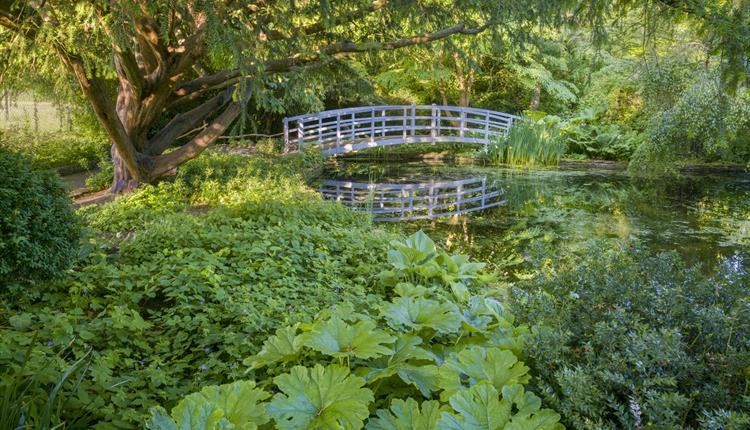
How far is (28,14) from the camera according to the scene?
6004mm

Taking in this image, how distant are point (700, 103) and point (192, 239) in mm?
10151

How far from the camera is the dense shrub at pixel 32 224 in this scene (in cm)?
297

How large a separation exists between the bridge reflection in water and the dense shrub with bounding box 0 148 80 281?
4.87m

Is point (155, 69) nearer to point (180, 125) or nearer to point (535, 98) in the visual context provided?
point (180, 125)

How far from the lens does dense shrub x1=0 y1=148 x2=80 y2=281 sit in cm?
297

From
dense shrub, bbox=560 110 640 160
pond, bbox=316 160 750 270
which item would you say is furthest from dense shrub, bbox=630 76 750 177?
dense shrub, bbox=560 110 640 160

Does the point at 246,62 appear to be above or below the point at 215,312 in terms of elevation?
above

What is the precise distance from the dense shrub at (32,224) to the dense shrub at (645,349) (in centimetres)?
252

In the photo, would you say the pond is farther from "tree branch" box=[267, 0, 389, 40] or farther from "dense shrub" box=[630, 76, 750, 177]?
"tree branch" box=[267, 0, 389, 40]

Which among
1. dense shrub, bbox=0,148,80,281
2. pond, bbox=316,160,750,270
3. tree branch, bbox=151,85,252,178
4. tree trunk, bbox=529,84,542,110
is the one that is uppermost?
tree trunk, bbox=529,84,542,110

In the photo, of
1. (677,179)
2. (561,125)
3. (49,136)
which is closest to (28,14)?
(49,136)

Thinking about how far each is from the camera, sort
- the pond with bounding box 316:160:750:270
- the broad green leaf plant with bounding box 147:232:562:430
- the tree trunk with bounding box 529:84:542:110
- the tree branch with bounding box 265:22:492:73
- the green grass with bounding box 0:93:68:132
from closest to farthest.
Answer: the broad green leaf plant with bounding box 147:232:562:430, the pond with bounding box 316:160:750:270, the tree branch with bounding box 265:22:492:73, the green grass with bounding box 0:93:68:132, the tree trunk with bounding box 529:84:542:110

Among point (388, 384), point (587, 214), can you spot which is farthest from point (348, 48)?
point (388, 384)

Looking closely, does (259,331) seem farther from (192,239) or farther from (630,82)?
(630,82)
